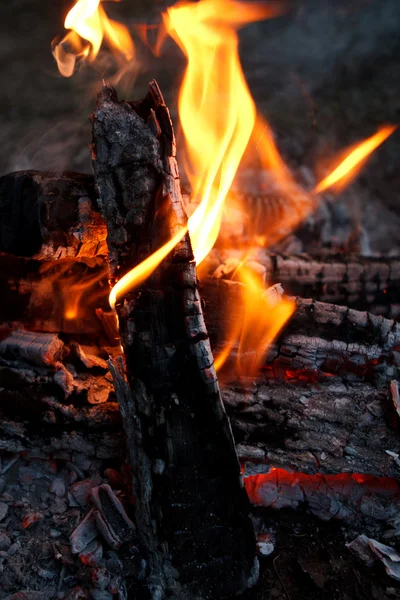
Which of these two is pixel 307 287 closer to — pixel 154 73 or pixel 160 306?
pixel 160 306

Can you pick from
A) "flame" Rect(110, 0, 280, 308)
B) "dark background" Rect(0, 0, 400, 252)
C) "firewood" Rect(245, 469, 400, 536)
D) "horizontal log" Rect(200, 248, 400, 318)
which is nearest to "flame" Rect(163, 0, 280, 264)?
"flame" Rect(110, 0, 280, 308)

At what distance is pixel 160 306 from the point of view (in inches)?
99.5

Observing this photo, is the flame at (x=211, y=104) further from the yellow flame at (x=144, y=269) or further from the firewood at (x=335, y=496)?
the firewood at (x=335, y=496)

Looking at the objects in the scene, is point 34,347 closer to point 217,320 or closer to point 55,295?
point 55,295

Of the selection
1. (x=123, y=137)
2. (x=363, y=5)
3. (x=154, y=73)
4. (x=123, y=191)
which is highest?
(x=363, y=5)

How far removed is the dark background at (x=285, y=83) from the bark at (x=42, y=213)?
2460 millimetres

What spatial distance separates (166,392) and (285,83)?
5.84m

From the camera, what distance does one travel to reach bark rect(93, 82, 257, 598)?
8.05 ft

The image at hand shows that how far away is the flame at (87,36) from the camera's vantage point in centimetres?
395

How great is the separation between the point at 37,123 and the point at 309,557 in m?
5.99

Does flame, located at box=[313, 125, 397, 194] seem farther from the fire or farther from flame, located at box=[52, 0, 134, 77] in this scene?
flame, located at box=[52, 0, 134, 77]

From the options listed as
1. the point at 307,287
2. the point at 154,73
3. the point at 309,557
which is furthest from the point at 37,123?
the point at 309,557

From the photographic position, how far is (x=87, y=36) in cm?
423

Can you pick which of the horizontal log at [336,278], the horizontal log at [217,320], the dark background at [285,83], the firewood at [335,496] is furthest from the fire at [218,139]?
the firewood at [335,496]
